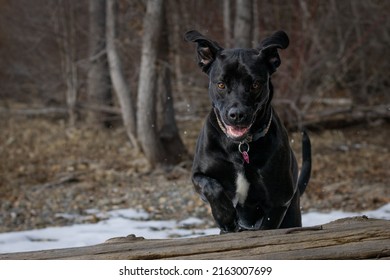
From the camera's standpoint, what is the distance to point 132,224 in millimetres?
6742

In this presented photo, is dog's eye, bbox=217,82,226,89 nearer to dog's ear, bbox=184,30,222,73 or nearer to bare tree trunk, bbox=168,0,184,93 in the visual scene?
dog's ear, bbox=184,30,222,73

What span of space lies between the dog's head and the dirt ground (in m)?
3.29

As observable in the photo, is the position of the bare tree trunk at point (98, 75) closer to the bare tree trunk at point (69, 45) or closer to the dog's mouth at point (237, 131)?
the bare tree trunk at point (69, 45)

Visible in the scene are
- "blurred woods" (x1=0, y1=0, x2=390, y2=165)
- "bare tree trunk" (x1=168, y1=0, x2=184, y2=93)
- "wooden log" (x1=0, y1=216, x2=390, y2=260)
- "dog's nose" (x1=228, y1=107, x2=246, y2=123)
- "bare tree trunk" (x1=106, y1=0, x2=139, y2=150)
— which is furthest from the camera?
"bare tree trunk" (x1=168, y1=0, x2=184, y2=93)

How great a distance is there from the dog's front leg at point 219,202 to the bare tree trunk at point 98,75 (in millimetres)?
8110

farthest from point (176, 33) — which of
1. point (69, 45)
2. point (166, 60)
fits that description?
point (69, 45)

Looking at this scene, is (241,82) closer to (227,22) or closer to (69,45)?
(227,22)

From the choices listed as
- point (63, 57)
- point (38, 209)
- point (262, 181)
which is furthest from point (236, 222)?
point (63, 57)

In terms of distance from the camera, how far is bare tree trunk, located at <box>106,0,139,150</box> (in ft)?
30.9

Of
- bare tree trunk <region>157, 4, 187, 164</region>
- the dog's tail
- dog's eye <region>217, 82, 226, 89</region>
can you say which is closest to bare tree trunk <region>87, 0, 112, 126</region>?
bare tree trunk <region>157, 4, 187, 164</region>

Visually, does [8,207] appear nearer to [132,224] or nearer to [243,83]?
[132,224]

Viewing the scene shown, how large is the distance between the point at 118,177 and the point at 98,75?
4.10m

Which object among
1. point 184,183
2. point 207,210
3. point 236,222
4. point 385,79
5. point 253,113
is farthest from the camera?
point 385,79

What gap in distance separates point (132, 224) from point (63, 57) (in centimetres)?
648
